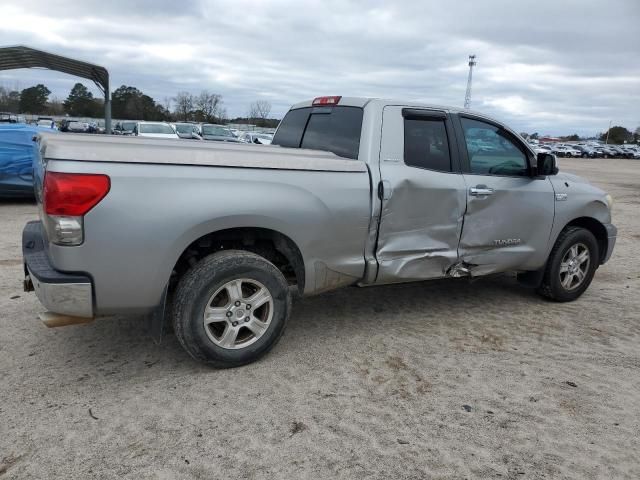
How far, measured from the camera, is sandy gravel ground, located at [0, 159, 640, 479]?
263 centimetres

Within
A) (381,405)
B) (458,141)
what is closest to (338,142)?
(458,141)

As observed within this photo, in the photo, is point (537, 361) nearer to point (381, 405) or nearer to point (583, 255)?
point (381, 405)

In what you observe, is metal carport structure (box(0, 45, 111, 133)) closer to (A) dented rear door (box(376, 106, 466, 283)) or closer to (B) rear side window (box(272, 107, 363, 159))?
(B) rear side window (box(272, 107, 363, 159))

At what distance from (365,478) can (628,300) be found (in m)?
4.23

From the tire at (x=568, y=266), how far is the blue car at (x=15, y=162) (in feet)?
29.1

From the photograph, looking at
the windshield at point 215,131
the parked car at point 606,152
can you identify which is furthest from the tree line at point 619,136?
the windshield at point 215,131

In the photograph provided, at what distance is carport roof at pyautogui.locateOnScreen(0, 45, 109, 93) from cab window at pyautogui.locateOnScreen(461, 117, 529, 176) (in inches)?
446

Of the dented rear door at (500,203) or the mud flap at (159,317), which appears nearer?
the mud flap at (159,317)

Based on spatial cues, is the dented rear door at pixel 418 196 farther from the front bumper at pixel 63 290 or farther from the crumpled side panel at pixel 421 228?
the front bumper at pixel 63 290

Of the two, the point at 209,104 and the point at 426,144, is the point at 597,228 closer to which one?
the point at 426,144

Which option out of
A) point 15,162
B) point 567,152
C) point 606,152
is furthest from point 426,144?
point 606,152

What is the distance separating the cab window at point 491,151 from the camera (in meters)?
4.46

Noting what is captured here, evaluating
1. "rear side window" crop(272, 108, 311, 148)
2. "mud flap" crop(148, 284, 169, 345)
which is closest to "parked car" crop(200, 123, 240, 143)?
"rear side window" crop(272, 108, 311, 148)

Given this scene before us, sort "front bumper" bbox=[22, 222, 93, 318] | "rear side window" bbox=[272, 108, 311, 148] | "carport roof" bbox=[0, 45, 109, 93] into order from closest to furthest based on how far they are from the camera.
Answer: "front bumper" bbox=[22, 222, 93, 318] → "rear side window" bbox=[272, 108, 311, 148] → "carport roof" bbox=[0, 45, 109, 93]
